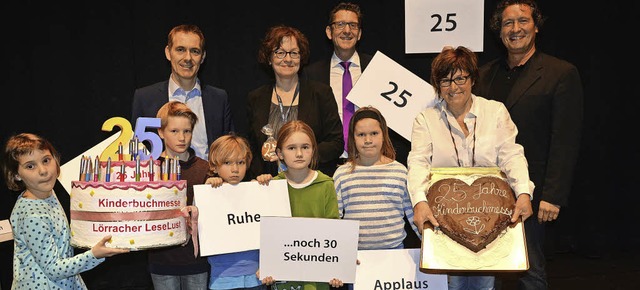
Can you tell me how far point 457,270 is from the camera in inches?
112

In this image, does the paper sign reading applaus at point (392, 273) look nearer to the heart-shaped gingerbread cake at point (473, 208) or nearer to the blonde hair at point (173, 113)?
the heart-shaped gingerbread cake at point (473, 208)

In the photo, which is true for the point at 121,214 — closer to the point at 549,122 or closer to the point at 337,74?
the point at 337,74

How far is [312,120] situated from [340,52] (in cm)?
60

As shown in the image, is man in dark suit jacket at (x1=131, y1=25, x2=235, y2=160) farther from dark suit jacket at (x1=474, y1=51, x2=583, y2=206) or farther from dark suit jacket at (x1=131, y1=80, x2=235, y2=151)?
dark suit jacket at (x1=474, y1=51, x2=583, y2=206)

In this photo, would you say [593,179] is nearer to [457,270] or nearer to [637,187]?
[637,187]

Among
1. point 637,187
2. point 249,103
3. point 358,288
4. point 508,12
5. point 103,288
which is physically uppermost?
point 508,12

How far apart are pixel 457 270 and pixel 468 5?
235 cm

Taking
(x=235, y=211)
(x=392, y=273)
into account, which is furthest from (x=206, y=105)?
(x=392, y=273)

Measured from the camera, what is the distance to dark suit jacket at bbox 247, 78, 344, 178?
3.54m

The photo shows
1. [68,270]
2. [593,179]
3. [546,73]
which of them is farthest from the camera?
[593,179]

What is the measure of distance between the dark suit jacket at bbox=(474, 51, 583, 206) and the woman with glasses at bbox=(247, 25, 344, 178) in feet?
3.07

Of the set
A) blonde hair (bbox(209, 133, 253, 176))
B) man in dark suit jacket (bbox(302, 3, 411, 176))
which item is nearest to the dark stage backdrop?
man in dark suit jacket (bbox(302, 3, 411, 176))

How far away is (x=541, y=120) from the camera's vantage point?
135 inches

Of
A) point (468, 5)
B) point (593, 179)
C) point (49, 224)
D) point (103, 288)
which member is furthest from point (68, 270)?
point (593, 179)
